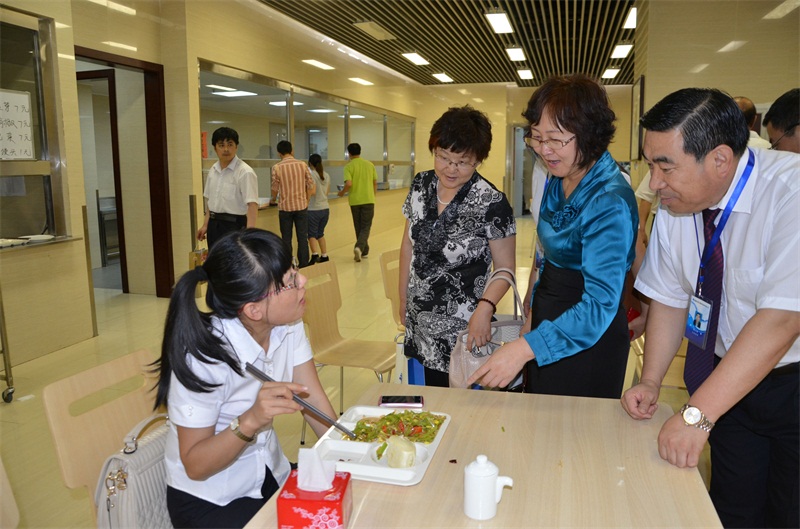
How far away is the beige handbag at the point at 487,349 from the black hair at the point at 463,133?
0.46 metres

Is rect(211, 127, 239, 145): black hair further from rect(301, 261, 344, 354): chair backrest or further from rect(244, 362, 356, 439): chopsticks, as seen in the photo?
rect(244, 362, 356, 439): chopsticks

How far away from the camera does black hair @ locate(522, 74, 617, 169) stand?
1550 mm

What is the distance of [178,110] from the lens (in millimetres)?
5660

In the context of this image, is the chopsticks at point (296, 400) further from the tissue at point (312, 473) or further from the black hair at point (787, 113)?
the black hair at point (787, 113)

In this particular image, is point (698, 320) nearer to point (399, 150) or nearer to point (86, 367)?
point (86, 367)

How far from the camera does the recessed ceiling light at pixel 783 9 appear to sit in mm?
4832

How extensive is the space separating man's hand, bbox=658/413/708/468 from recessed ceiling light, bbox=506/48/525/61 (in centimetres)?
835

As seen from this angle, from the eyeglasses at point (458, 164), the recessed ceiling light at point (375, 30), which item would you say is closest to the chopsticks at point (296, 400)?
the eyeglasses at point (458, 164)

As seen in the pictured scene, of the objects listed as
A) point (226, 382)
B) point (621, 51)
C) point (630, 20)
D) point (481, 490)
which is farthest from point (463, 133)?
point (621, 51)

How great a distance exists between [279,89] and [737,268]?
683 cm

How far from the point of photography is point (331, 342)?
3.17m

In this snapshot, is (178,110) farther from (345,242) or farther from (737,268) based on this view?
(737,268)

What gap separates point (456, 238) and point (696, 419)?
113cm

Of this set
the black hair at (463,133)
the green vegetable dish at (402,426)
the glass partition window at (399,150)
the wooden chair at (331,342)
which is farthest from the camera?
the glass partition window at (399,150)
